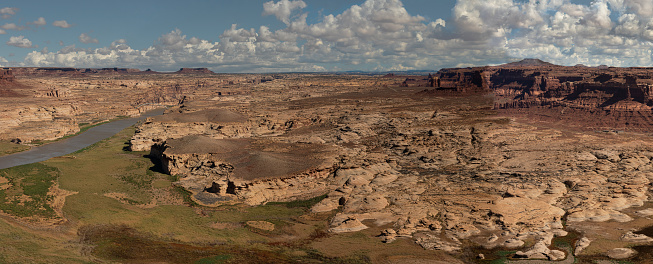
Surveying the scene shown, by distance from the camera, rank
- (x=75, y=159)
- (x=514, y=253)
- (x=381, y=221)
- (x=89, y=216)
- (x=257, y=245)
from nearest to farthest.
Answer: (x=514, y=253), (x=257, y=245), (x=89, y=216), (x=381, y=221), (x=75, y=159)

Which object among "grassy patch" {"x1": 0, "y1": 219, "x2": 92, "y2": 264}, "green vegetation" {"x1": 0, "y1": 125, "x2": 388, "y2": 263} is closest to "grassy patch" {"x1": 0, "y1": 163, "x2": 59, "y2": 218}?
"green vegetation" {"x1": 0, "y1": 125, "x2": 388, "y2": 263}

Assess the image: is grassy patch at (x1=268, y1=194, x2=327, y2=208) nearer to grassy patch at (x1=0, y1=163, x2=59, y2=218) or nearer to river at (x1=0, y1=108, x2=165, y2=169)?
grassy patch at (x1=0, y1=163, x2=59, y2=218)

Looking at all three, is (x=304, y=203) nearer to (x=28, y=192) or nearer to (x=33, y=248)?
(x=33, y=248)

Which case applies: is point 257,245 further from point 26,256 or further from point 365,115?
point 365,115

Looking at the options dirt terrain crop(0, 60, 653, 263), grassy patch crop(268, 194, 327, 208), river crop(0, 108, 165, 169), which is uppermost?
dirt terrain crop(0, 60, 653, 263)

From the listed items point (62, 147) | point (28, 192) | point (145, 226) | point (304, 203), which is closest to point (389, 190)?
point (304, 203)

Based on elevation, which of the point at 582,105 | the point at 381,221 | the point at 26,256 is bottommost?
the point at 381,221

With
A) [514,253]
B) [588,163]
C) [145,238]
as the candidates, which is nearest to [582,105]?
[588,163]
